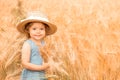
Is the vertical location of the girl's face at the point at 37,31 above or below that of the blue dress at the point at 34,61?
above

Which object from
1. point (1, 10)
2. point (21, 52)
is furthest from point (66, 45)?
point (1, 10)

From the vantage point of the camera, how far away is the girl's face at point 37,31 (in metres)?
2.54

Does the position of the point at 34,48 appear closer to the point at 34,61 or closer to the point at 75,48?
the point at 34,61

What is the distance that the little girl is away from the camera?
8.28 feet

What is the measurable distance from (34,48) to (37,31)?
0.09 metres

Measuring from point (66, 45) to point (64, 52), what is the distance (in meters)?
0.12

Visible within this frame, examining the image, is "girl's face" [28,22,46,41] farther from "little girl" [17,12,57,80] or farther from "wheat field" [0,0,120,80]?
"wheat field" [0,0,120,80]

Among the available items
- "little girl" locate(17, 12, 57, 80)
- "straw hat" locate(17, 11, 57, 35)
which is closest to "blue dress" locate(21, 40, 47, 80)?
"little girl" locate(17, 12, 57, 80)

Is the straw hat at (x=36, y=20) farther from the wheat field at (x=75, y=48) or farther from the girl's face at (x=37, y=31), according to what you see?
the wheat field at (x=75, y=48)

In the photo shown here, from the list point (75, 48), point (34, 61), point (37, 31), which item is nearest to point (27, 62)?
point (34, 61)

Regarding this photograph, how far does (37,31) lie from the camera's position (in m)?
2.54

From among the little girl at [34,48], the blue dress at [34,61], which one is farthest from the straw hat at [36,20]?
the blue dress at [34,61]

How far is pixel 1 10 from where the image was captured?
4.68m

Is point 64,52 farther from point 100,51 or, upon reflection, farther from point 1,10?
point 1,10
